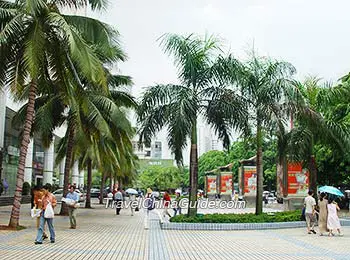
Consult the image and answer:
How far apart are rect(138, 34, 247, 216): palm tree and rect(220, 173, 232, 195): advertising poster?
32412 millimetres

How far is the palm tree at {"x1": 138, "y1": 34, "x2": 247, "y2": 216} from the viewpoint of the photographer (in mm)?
20766

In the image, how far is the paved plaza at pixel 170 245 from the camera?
12.4m

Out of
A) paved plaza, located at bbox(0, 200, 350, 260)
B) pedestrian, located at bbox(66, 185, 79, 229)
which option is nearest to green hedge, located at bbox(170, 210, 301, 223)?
paved plaza, located at bbox(0, 200, 350, 260)

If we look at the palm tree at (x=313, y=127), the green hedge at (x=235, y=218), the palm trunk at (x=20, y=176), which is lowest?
the green hedge at (x=235, y=218)

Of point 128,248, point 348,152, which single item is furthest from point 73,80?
point 348,152

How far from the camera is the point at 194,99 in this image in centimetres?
2072

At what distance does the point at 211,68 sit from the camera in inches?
834

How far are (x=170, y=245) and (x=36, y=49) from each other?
7302mm

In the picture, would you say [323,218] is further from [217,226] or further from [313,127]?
[313,127]

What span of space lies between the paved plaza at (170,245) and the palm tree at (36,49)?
304cm

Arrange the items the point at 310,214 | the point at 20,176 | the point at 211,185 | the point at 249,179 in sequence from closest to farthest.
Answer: the point at 20,176 < the point at 310,214 < the point at 249,179 < the point at 211,185

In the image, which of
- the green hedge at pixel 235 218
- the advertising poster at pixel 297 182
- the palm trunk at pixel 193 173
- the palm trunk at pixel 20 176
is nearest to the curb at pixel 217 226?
the green hedge at pixel 235 218

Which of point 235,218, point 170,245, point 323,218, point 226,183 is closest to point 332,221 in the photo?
point 323,218

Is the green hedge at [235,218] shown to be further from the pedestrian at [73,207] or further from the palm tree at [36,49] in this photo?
the palm tree at [36,49]
